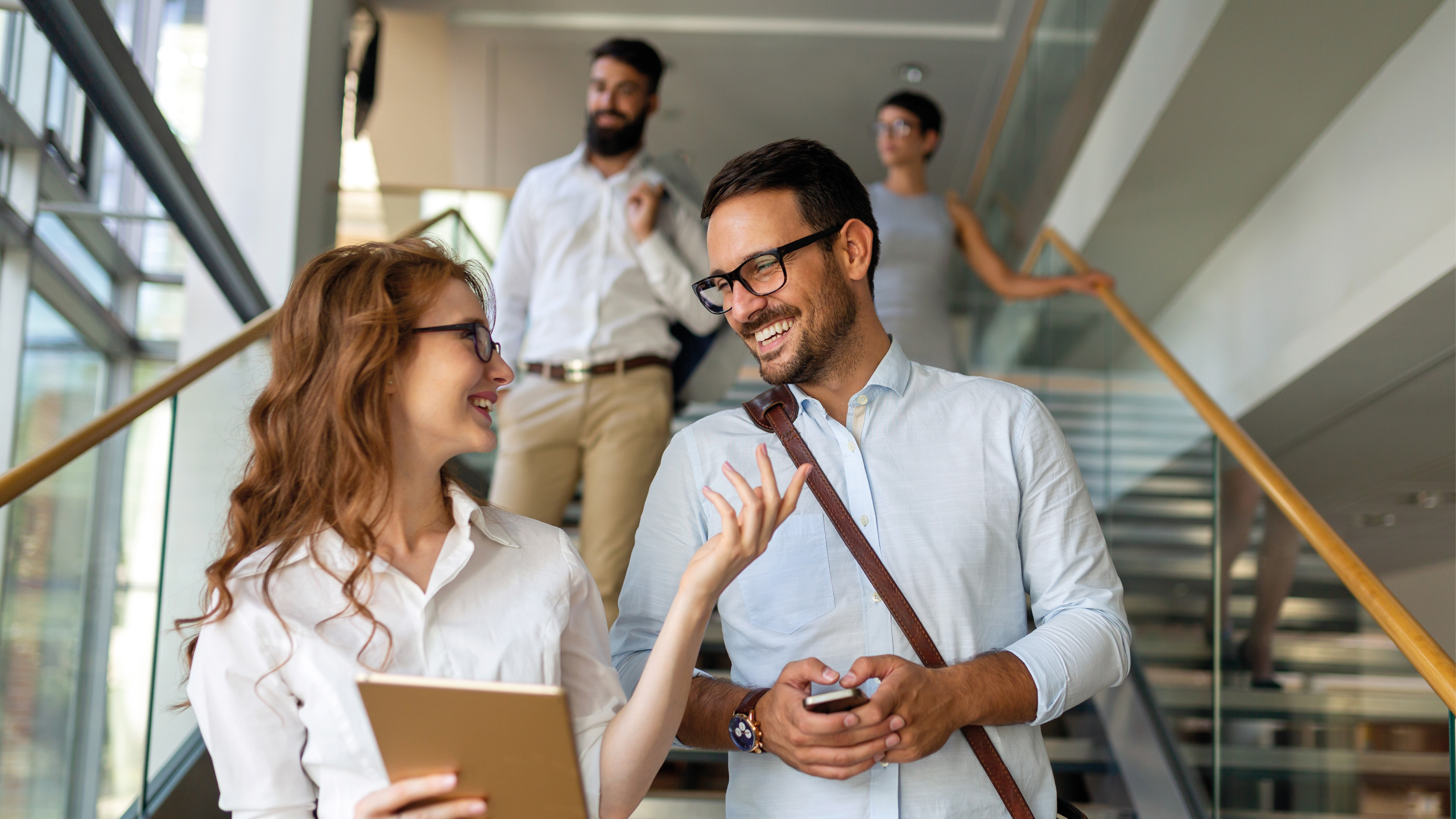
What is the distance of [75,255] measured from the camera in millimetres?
5359

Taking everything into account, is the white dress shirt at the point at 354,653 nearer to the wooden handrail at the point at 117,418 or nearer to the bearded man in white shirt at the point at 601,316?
the wooden handrail at the point at 117,418

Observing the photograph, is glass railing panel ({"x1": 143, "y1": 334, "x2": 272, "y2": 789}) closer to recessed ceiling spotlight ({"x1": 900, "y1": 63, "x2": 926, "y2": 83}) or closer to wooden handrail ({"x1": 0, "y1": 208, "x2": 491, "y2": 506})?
wooden handrail ({"x1": 0, "y1": 208, "x2": 491, "y2": 506})

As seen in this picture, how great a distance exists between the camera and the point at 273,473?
1.49m

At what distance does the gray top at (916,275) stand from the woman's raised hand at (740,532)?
262cm

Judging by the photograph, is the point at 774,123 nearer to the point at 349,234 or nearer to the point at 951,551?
the point at 349,234

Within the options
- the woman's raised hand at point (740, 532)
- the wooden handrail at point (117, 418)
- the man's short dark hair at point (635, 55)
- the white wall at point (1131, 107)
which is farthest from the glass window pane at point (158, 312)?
the woman's raised hand at point (740, 532)

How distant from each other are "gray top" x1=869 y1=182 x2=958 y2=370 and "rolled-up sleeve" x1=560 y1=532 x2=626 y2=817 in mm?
2548

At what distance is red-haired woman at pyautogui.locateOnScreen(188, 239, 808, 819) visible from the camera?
1336mm

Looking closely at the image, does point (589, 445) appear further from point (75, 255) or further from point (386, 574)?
point (75, 255)

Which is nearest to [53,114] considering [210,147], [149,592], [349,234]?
[210,147]

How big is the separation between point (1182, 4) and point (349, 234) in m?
3.84

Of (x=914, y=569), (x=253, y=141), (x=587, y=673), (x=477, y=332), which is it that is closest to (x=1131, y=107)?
(x=253, y=141)

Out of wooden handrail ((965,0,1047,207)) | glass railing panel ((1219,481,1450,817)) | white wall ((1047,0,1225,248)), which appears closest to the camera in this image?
glass railing panel ((1219,481,1450,817))

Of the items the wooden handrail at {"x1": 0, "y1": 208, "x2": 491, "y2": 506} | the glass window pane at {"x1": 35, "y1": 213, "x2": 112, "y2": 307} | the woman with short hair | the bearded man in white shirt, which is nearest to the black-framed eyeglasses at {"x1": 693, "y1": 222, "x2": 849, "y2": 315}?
the wooden handrail at {"x1": 0, "y1": 208, "x2": 491, "y2": 506}
